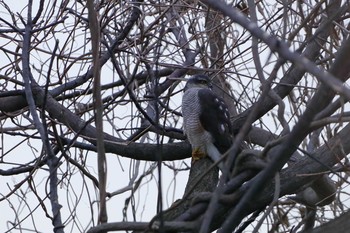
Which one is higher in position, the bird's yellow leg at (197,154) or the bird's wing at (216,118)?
the bird's wing at (216,118)

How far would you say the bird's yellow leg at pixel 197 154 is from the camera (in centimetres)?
358

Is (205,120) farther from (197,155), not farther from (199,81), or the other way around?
(197,155)

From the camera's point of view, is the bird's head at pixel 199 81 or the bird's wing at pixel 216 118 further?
the bird's head at pixel 199 81

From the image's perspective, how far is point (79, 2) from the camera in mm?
3873

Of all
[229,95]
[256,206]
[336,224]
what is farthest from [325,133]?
[336,224]

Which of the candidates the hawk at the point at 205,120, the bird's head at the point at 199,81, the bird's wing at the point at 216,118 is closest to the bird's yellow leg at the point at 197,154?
the hawk at the point at 205,120

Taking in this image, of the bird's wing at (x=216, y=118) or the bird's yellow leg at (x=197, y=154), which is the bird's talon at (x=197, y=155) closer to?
the bird's yellow leg at (x=197, y=154)

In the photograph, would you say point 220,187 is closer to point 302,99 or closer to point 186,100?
point 302,99

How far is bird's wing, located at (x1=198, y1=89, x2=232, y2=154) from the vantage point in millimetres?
3611

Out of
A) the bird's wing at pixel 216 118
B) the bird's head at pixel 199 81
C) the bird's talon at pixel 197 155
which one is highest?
the bird's head at pixel 199 81

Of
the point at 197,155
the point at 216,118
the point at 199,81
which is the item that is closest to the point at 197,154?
the point at 197,155

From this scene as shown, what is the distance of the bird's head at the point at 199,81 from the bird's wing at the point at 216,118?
0.03 meters

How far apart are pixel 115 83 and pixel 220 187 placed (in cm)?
250

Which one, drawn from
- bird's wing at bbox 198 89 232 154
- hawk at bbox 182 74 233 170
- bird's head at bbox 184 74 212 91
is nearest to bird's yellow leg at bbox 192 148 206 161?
hawk at bbox 182 74 233 170
